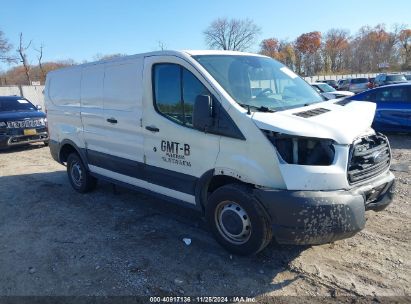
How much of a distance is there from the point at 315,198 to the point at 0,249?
12.4 ft

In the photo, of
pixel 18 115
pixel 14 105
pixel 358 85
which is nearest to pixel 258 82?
pixel 18 115

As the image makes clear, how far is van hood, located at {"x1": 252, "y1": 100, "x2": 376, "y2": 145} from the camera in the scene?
327cm

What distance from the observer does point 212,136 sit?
382cm

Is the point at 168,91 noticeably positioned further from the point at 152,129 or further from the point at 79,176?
the point at 79,176

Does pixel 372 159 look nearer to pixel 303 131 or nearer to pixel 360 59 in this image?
pixel 303 131

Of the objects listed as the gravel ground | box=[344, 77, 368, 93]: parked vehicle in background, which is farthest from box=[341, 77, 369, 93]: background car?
the gravel ground

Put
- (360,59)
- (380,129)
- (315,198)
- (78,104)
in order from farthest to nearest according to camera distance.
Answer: (360,59), (380,129), (78,104), (315,198)

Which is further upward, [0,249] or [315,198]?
[315,198]

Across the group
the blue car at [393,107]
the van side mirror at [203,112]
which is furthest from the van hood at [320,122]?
the blue car at [393,107]

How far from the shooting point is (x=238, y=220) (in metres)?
3.71

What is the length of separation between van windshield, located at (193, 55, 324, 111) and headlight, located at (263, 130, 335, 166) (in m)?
0.51

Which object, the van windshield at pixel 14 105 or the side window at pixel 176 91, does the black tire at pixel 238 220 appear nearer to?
the side window at pixel 176 91

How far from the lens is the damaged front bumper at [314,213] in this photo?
3207 mm

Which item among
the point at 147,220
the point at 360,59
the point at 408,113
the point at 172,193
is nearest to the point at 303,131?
the point at 172,193
